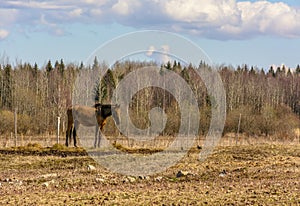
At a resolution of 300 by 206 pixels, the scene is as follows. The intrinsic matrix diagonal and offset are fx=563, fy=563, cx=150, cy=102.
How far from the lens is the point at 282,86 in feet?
341

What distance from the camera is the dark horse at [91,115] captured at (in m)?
27.9

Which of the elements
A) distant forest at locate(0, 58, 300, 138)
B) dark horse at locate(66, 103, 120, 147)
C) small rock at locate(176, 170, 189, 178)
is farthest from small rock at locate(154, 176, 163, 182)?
distant forest at locate(0, 58, 300, 138)

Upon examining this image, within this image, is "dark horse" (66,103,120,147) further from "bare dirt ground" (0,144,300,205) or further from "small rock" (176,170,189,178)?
"small rock" (176,170,189,178)

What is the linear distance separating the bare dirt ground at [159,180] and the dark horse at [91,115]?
9.41ft

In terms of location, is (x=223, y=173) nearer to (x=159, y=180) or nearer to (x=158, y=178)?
→ (x=158, y=178)

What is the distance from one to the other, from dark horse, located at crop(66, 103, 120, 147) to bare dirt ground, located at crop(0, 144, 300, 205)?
287 cm

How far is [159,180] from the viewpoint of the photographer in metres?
17.0

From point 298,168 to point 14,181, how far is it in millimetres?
9704

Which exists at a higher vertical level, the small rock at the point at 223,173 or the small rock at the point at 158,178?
the small rock at the point at 223,173

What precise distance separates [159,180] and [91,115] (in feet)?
39.6

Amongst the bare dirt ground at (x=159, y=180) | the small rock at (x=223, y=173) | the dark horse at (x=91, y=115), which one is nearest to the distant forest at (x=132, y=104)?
the dark horse at (x=91, y=115)

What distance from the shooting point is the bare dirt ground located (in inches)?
509

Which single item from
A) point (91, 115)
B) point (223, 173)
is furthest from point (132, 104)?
point (223, 173)

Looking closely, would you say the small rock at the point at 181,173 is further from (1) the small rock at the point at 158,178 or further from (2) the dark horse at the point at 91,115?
(2) the dark horse at the point at 91,115
